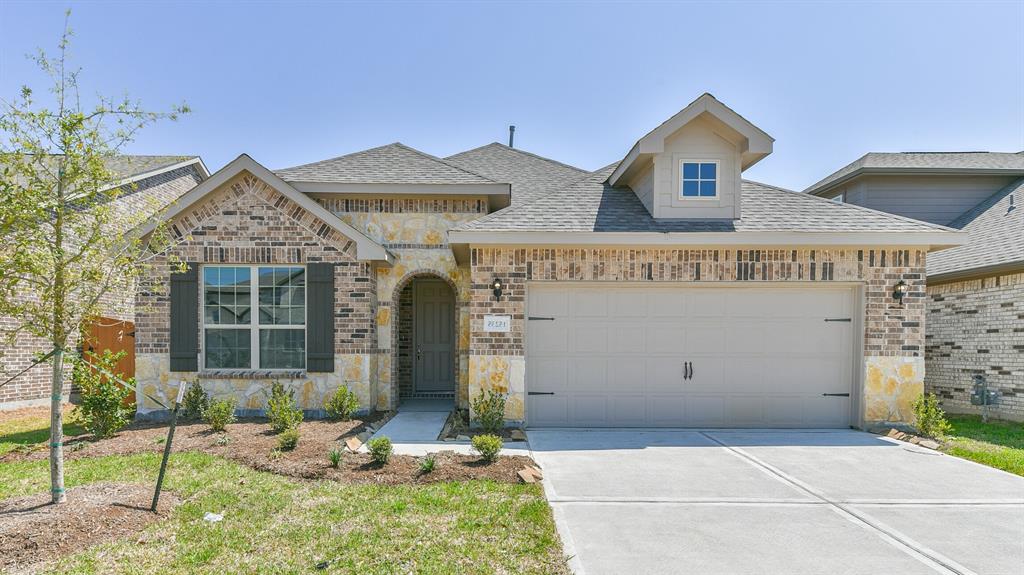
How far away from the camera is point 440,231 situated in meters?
10.2

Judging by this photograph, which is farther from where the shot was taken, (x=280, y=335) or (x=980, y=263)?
(x=980, y=263)

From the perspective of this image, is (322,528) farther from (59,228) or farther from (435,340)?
(435,340)

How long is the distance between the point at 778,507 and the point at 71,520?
6.12 meters

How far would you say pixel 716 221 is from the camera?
8820 mm

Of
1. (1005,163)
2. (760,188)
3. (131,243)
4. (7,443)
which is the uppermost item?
(1005,163)

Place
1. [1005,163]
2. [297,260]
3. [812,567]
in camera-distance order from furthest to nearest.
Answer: [1005,163]
[297,260]
[812,567]

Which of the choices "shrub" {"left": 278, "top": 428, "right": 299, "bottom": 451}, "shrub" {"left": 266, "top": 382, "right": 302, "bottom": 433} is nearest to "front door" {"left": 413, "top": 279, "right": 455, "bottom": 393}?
"shrub" {"left": 266, "top": 382, "right": 302, "bottom": 433}

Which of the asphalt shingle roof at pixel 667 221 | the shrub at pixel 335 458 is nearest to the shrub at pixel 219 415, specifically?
the shrub at pixel 335 458

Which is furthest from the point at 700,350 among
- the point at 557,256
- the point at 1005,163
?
the point at 1005,163

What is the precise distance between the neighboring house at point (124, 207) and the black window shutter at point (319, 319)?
8.27ft

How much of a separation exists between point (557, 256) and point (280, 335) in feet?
16.1

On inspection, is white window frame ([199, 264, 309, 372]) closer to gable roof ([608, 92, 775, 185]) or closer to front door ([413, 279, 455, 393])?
front door ([413, 279, 455, 393])

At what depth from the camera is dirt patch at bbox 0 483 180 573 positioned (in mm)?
3904

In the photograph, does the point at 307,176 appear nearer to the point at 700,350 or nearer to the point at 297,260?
the point at 297,260
